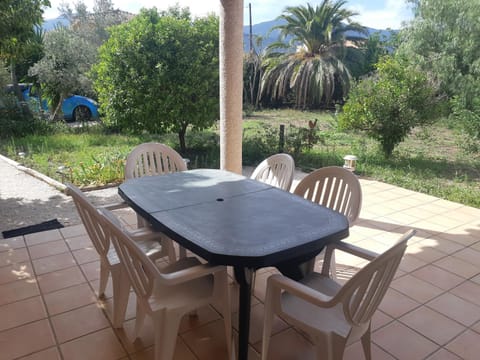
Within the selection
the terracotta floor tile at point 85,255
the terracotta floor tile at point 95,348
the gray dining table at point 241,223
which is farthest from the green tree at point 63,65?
the terracotta floor tile at point 95,348

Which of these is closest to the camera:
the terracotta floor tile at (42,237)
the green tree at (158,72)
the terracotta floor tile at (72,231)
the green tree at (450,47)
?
the terracotta floor tile at (42,237)

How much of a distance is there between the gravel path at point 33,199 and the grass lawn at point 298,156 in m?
0.25

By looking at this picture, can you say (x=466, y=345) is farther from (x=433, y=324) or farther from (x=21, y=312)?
(x=21, y=312)

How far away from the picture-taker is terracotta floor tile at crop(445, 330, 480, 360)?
200 cm

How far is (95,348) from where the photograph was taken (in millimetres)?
2010

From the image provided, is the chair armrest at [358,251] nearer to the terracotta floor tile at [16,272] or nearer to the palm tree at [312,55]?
the terracotta floor tile at [16,272]

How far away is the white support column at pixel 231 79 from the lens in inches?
127

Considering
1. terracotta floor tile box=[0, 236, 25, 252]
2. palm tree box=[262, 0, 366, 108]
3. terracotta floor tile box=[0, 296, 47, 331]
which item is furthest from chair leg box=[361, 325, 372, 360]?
palm tree box=[262, 0, 366, 108]

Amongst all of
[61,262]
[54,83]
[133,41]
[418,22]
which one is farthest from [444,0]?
[54,83]

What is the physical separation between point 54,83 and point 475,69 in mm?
9379

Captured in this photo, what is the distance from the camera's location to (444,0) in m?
7.32

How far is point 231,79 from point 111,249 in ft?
6.14

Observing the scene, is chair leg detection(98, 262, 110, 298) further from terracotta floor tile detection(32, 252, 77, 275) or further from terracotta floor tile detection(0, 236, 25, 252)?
terracotta floor tile detection(0, 236, 25, 252)

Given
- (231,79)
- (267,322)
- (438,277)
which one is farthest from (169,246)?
(438,277)
